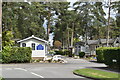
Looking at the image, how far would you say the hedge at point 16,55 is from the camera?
3125 cm

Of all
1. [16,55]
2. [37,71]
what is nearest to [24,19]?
[16,55]

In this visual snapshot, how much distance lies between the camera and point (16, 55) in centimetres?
3147

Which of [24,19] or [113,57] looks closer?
[113,57]

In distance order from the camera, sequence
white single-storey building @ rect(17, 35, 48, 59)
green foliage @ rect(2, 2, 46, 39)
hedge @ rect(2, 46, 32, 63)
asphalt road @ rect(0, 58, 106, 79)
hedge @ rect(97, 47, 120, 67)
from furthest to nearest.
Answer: green foliage @ rect(2, 2, 46, 39) < white single-storey building @ rect(17, 35, 48, 59) < hedge @ rect(2, 46, 32, 63) < hedge @ rect(97, 47, 120, 67) < asphalt road @ rect(0, 58, 106, 79)

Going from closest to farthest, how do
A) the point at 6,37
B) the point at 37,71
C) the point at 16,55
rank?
the point at 37,71 < the point at 16,55 < the point at 6,37

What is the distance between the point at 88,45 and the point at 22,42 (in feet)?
89.4

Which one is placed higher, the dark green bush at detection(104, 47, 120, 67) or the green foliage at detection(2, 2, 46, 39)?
the green foliage at detection(2, 2, 46, 39)

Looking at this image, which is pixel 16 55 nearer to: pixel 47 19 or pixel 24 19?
pixel 24 19

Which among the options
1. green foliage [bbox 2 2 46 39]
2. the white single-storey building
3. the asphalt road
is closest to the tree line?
green foliage [bbox 2 2 46 39]

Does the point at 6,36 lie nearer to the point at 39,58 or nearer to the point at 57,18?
the point at 39,58

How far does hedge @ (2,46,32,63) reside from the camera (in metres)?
31.2

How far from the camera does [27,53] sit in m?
31.9

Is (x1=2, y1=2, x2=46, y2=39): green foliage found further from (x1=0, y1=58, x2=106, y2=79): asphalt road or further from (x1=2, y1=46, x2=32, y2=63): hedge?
(x1=0, y1=58, x2=106, y2=79): asphalt road

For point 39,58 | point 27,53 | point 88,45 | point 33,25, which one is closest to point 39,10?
point 33,25
